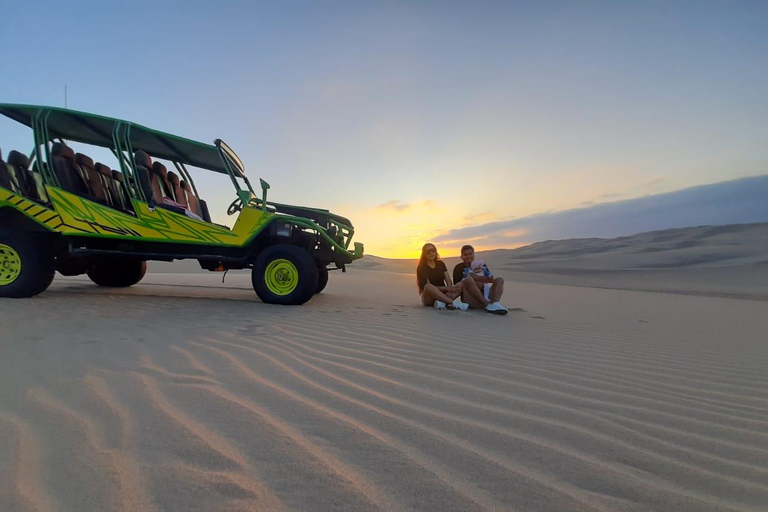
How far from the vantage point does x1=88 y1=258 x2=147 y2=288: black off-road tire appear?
8.61 metres

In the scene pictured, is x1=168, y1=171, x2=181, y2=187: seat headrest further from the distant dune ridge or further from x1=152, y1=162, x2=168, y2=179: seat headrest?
the distant dune ridge

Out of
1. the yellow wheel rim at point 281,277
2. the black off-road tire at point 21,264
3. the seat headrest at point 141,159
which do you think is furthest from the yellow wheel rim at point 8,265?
the yellow wheel rim at point 281,277

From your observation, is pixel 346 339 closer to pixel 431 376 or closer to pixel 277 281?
pixel 431 376

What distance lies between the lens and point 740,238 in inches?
1025

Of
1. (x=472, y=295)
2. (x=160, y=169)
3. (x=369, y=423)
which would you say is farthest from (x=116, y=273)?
(x=369, y=423)

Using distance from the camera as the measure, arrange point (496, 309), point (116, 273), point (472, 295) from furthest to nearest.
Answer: point (116, 273), point (472, 295), point (496, 309)

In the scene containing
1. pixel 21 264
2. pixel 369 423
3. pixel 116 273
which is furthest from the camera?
pixel 116 273

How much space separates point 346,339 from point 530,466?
7.98ft

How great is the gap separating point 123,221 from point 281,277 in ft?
8.00

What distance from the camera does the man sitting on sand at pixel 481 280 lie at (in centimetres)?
619

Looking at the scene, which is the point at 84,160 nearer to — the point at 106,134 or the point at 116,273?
the point at 106,134

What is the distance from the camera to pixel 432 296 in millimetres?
6582

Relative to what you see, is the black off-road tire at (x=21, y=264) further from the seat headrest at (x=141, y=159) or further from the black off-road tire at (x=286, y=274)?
the black off-road tire at (x=286, y=274)

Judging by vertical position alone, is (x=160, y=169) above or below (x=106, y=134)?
below
